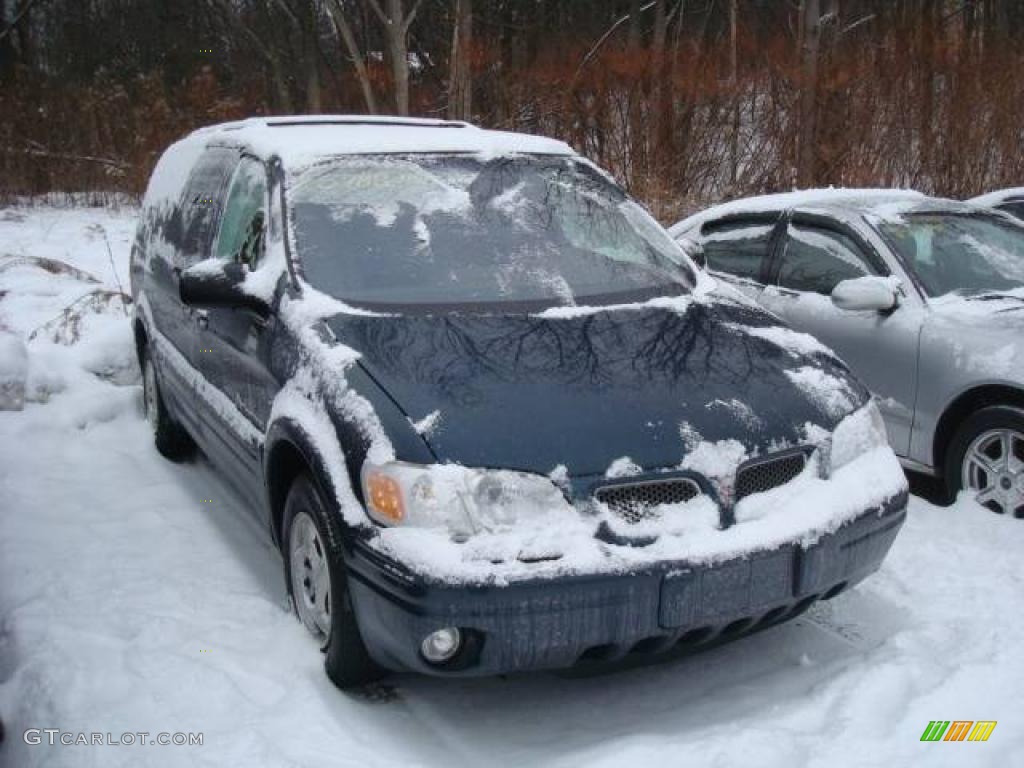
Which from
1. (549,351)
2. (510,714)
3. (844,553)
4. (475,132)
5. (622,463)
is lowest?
(510,714)

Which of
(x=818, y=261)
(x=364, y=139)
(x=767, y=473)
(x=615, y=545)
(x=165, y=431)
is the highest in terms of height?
(x=364, y=139)

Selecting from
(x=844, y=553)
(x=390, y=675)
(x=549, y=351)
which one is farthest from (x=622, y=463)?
(x=390, y=675)

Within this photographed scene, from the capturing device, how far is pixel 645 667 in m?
3.43

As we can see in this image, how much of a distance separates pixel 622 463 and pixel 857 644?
1.28m

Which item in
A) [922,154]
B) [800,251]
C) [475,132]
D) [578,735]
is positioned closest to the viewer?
[578,735]

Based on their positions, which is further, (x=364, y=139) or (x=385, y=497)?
(x=364, y=139)

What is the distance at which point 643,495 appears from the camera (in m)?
2.92

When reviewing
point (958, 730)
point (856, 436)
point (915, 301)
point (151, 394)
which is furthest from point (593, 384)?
point (151, 394)

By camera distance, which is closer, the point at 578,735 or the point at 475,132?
the point at 578,735

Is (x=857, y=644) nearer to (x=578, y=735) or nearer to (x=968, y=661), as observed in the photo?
(x=968, y=661)

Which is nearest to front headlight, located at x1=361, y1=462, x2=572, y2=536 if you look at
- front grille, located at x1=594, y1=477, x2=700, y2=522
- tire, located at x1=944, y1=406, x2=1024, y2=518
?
front grille, located at x1=594, y1=477, x2=700, y2=522

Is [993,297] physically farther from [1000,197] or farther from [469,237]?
[1000,197]

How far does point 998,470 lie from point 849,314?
1.10 m

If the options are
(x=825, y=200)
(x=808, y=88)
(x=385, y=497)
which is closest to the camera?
(x=385, y=497)
